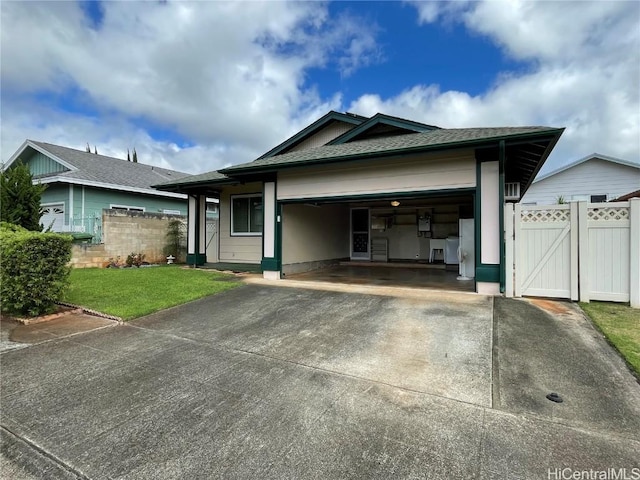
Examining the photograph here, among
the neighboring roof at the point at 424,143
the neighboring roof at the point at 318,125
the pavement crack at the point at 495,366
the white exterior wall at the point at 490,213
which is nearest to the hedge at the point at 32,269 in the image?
the neighboring roof at the point at 424,143

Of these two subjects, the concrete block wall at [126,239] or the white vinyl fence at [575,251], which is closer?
the white vinyl fence at [575,251]

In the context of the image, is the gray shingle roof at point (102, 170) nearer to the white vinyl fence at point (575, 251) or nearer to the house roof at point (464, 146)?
the house roof at point (464, 146)

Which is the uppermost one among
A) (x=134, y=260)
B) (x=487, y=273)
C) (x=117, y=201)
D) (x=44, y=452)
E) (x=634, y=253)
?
(x=117, y=201)

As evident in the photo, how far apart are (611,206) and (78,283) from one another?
11.7 meters

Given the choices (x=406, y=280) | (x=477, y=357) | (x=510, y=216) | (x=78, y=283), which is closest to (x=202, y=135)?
(x=78, y=283)

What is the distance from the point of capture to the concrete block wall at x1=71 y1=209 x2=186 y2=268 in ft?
38.0

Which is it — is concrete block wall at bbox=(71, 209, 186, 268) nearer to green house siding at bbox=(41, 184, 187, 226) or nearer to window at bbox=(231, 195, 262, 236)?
green house siding at bbox=(41, 184, 187, 226)

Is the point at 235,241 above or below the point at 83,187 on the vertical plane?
below

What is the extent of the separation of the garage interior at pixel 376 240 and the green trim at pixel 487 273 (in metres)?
2.46

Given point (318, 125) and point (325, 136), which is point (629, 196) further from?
point (318, 125)

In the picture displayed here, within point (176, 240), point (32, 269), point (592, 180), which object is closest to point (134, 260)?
point (176, 240)

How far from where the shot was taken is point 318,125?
36.2 ft

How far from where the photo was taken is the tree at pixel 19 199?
31.4 feet

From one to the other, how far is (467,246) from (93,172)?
1598 centimetres
